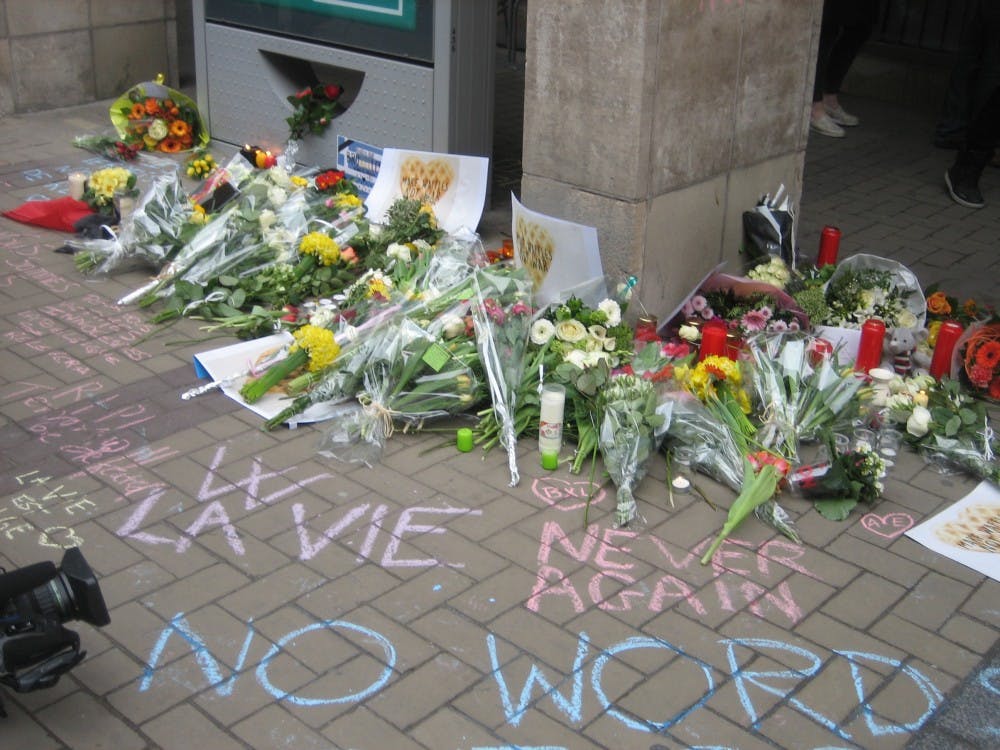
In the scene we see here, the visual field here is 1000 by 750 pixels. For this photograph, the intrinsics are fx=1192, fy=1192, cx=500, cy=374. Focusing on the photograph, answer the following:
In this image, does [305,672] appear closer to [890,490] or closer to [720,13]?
[890,490]

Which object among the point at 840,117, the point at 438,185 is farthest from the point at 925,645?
the point at 840,117

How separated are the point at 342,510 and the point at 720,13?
2.74 m

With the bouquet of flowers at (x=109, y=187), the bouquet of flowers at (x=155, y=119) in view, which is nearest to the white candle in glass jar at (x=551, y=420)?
the bouquet of flowers at (x=109, y=187)

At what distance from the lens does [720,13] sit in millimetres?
5156

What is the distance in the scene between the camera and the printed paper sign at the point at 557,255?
16.8 feet

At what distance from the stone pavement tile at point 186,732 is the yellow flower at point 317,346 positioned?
5.88 feet

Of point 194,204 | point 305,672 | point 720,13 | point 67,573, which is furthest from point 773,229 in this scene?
point 67,573

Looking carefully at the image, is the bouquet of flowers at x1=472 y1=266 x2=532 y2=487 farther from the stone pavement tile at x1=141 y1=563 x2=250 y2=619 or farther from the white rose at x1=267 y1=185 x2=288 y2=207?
the white rose at x1=267 y1=185 x2=288 y2=207

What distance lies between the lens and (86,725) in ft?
10.2

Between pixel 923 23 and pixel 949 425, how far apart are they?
614 cm

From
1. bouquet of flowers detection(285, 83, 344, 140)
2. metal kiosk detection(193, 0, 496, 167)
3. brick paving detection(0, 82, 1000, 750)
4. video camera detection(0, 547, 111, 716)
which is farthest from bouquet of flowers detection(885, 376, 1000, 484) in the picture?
bouquet of flowers detection(285, 83, 344, 140)

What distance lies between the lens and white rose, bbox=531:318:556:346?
473 centimetres

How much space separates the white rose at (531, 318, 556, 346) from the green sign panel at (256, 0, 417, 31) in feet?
8.38

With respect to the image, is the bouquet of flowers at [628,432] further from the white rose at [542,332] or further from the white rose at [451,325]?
the white rose at [451,325]
